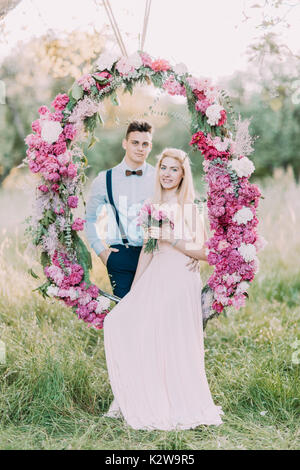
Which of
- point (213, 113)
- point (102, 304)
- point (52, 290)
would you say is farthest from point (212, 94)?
point (52, 290)

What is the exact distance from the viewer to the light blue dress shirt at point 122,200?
15.0 ft

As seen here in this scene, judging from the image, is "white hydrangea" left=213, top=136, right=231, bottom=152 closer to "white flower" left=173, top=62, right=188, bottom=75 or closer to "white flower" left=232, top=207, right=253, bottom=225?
"white flower" left=232, top=207, right=253, bottom=225

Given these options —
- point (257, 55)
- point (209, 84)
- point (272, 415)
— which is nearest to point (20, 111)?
point (257, 55)

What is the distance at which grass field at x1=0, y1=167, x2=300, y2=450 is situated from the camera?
3.65 metres

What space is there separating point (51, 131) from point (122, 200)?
844 millimetres

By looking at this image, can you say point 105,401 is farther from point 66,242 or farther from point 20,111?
point 20,111

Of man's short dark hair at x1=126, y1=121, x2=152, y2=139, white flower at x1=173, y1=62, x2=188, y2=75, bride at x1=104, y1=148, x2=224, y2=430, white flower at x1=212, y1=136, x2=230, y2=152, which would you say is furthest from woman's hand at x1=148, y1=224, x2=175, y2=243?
white flower at x1=173, y1=62, x2=188, y2=75

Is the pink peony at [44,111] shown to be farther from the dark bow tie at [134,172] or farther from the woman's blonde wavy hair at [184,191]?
the woman's blonde wavy hair at [184,191]

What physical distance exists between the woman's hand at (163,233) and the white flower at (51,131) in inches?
41.9

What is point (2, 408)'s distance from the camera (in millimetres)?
4020

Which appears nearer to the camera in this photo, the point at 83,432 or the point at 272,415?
the point at 83,432

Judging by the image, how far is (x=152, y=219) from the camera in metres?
4.00

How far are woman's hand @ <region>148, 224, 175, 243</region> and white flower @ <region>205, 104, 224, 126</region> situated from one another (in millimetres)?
855

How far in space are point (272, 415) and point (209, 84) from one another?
100 inches
